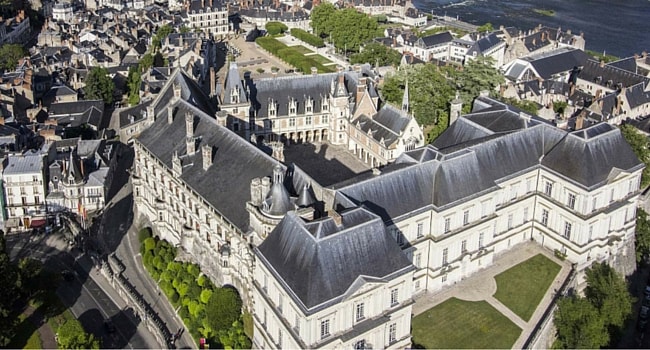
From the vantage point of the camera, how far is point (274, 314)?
4516 centimetres

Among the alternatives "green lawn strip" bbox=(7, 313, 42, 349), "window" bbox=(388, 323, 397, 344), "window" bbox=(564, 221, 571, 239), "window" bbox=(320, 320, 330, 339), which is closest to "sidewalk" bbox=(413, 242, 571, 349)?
"window" bbox=(564, 221, 571, 239)

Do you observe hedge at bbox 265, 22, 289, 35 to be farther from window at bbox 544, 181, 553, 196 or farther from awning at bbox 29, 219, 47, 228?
window at bbox 544, 181, 553, 196

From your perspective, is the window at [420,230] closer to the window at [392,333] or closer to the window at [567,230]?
the window at [392,333]

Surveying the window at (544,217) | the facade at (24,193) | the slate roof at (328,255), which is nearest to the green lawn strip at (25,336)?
the facade at (24,193)

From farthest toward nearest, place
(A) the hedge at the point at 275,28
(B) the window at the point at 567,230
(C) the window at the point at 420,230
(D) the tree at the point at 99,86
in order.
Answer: (A) the hedge at the point at 275,28, (D) the tree at the point at 99,86, (B) the window at the point at 567,230, (C) the window at the point at 420,230

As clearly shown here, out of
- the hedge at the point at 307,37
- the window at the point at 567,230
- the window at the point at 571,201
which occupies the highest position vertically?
the hedge at the point at 307,37

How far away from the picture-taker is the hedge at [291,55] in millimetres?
120250

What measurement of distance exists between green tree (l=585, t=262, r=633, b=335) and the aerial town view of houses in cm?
18

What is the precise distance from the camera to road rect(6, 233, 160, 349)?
54000 mm

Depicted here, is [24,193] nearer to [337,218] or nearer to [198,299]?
[198,299]

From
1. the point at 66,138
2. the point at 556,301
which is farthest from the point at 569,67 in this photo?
the point at 66,138

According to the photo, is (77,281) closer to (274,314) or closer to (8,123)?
(274,314)

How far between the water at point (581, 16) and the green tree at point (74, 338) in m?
118

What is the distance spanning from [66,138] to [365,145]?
36.8 metres
